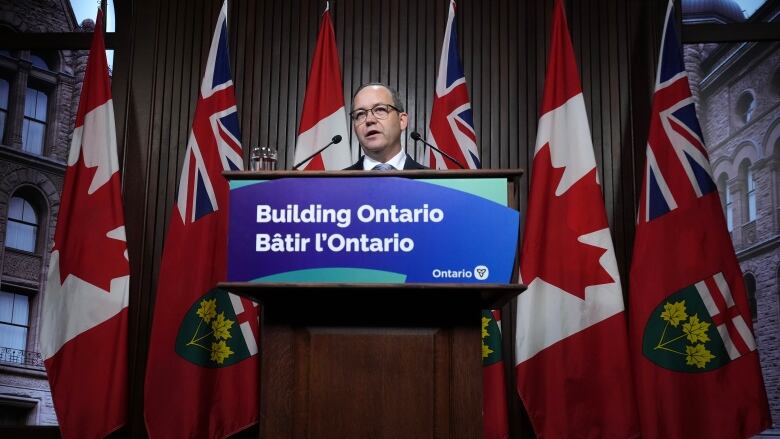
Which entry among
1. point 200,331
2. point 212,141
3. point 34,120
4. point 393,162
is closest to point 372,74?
point 212,141

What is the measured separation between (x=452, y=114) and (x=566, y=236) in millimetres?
848

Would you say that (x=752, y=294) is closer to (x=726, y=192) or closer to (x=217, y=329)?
(x=726, y=192)

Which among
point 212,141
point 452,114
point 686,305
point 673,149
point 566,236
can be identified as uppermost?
point 452,114

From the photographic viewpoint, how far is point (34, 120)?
4.84 metres

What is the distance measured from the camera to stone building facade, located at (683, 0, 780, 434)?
431 centimetres

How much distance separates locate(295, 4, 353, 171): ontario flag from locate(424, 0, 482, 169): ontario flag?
46cm

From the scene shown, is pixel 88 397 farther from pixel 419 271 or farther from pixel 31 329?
pixel 419 271

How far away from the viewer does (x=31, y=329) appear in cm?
459

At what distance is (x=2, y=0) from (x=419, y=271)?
4082mm

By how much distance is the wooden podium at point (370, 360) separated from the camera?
78.7 inches

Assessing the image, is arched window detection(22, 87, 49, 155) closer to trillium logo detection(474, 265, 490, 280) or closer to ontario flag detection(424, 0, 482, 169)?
ontario flag detection(424, 0, 482, 169)

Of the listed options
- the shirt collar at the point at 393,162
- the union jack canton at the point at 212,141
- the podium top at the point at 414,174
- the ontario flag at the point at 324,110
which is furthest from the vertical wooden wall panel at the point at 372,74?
the podium top at the point at 414,174

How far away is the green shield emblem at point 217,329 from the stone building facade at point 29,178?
1224mm

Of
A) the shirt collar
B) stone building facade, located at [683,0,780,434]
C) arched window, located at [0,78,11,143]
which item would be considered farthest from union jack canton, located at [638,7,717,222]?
arched window, located at [0,78,11,143]
